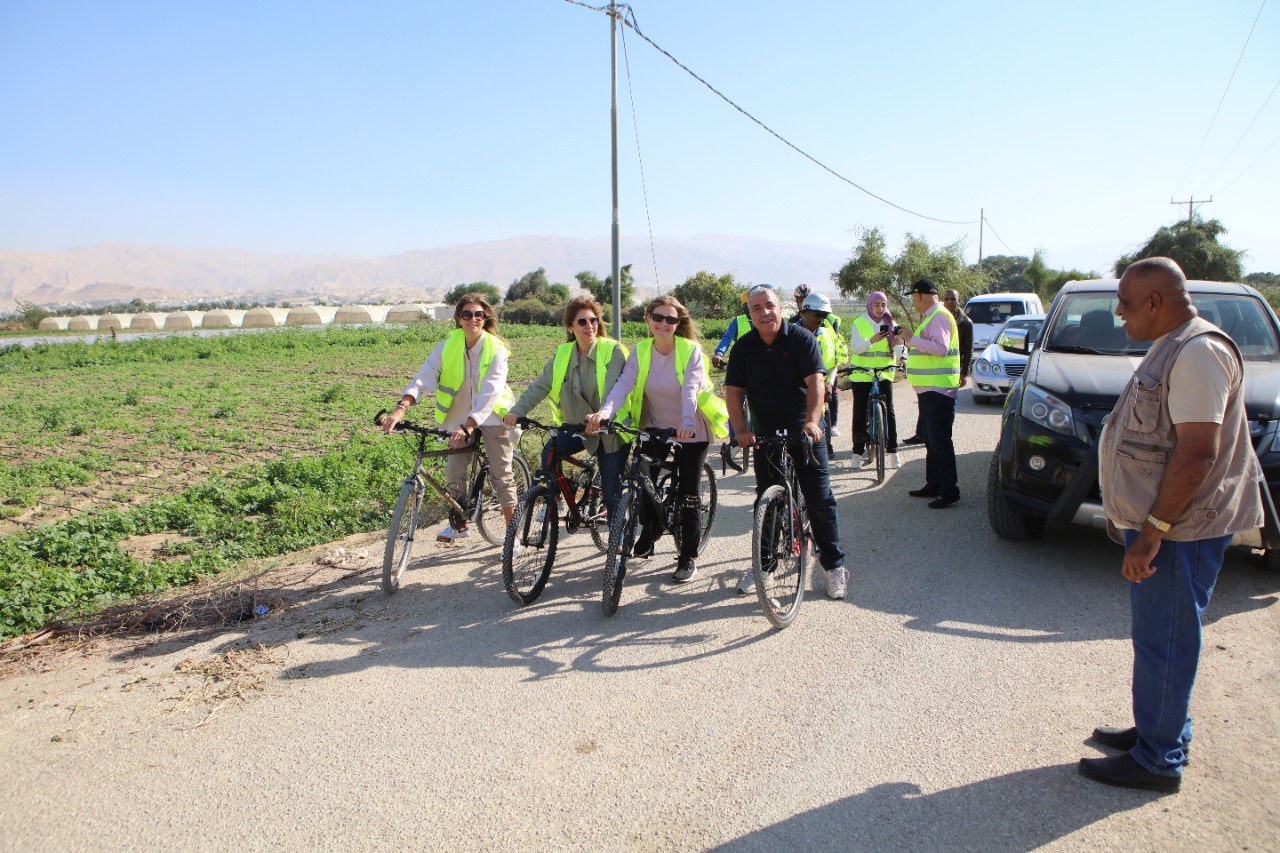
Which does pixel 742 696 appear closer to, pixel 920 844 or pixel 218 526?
pixel 920 844

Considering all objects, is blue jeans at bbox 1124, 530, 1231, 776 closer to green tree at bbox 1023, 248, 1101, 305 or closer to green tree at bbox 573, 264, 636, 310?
green tree at bbox 573, 264, 636, 310

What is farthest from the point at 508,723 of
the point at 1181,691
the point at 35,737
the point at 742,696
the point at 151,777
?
the point at 1181,691

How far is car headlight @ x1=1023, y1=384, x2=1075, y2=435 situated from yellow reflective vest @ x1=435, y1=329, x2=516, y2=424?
3753 millimetres

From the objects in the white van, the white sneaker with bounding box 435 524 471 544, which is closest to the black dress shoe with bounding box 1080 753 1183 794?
the white sneaker with bounding box 435 524 471 544

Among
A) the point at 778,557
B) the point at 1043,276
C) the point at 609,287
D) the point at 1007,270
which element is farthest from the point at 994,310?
the point at 1007,270

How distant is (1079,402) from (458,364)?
14.4ft

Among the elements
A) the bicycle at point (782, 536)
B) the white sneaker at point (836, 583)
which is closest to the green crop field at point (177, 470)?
the bicycle at point (782, 536)

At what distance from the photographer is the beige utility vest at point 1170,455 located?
2.95 metres

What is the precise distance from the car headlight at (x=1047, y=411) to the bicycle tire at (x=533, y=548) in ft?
11.2

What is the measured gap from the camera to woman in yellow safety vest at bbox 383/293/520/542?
6086 millimetres

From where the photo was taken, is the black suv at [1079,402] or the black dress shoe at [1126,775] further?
the black suv at [1079,402]

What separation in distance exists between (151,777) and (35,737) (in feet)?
2.73

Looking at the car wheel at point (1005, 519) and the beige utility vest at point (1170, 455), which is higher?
the beige utility vest at point (1170, 455)

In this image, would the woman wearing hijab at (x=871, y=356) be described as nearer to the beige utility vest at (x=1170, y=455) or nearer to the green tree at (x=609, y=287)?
the beige utility vest at (x=1170, y=455)
